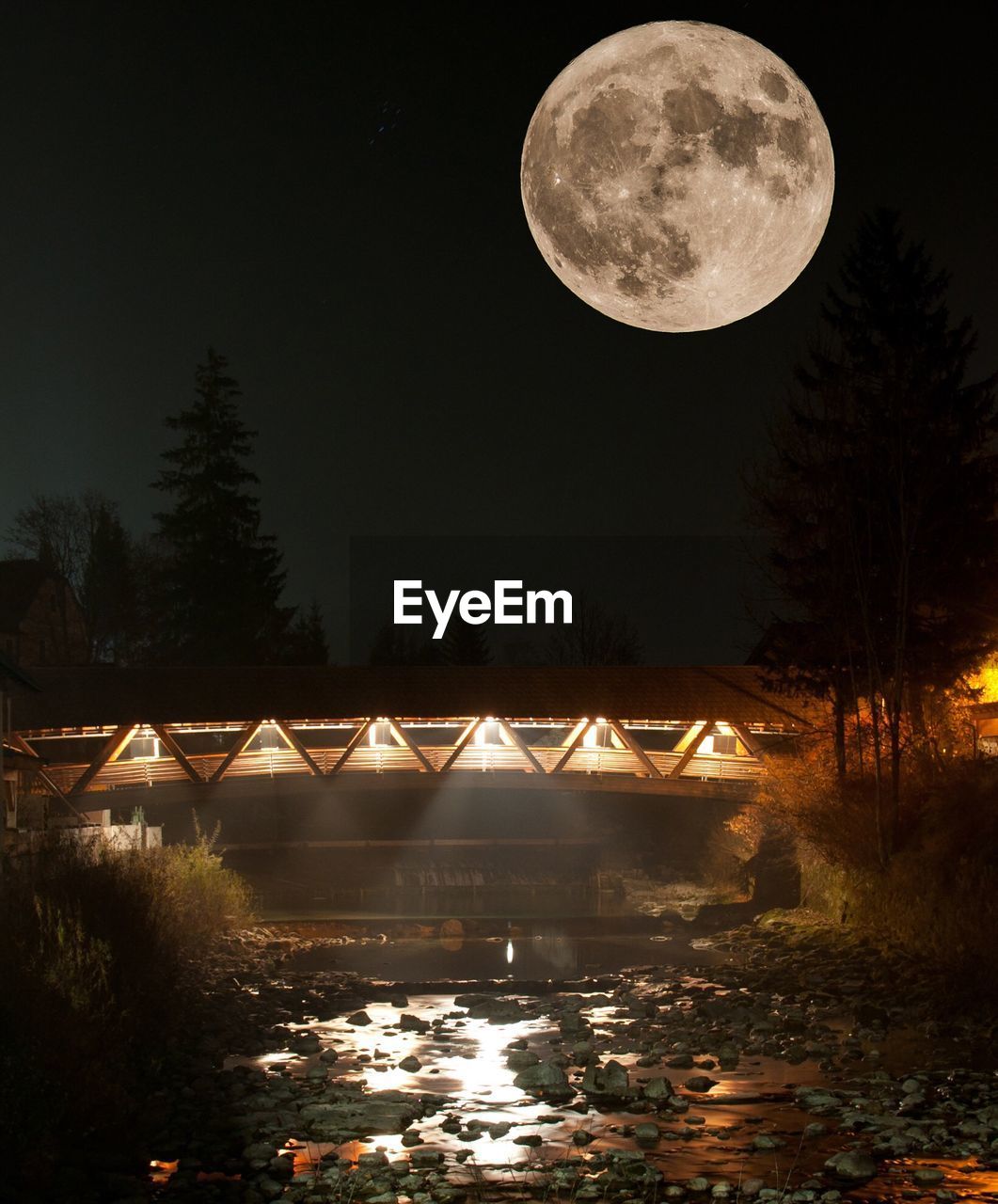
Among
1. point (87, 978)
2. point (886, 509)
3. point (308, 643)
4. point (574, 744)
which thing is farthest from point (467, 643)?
point (87, 978)

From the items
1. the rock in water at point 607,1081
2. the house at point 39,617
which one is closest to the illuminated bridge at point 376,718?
the rock in water at point 607,1081

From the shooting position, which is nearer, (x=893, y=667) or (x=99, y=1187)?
(x=99, y=1187)

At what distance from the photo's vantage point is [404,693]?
953 inches

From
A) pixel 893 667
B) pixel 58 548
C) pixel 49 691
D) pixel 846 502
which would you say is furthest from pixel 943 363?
pixel 58 548

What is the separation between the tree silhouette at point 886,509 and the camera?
19.1m

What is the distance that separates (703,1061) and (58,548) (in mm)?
32968

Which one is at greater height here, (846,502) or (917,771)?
(846,502)

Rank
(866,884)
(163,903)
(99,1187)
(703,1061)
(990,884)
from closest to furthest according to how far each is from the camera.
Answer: (99,1187) → (703,1061) → (990,884) → (163,903) → (866,884)

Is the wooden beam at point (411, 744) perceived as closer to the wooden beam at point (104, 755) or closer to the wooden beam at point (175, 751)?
the wooden beam at point (175, 751)

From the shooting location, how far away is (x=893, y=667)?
62.7 feet

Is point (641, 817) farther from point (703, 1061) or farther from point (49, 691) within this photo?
point (703, 1061)

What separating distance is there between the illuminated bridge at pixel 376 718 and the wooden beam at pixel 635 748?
0.03 metres

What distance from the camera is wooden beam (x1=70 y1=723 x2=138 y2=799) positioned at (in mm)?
22266

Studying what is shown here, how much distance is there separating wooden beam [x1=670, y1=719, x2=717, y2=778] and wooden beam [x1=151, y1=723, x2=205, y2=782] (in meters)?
8.31
